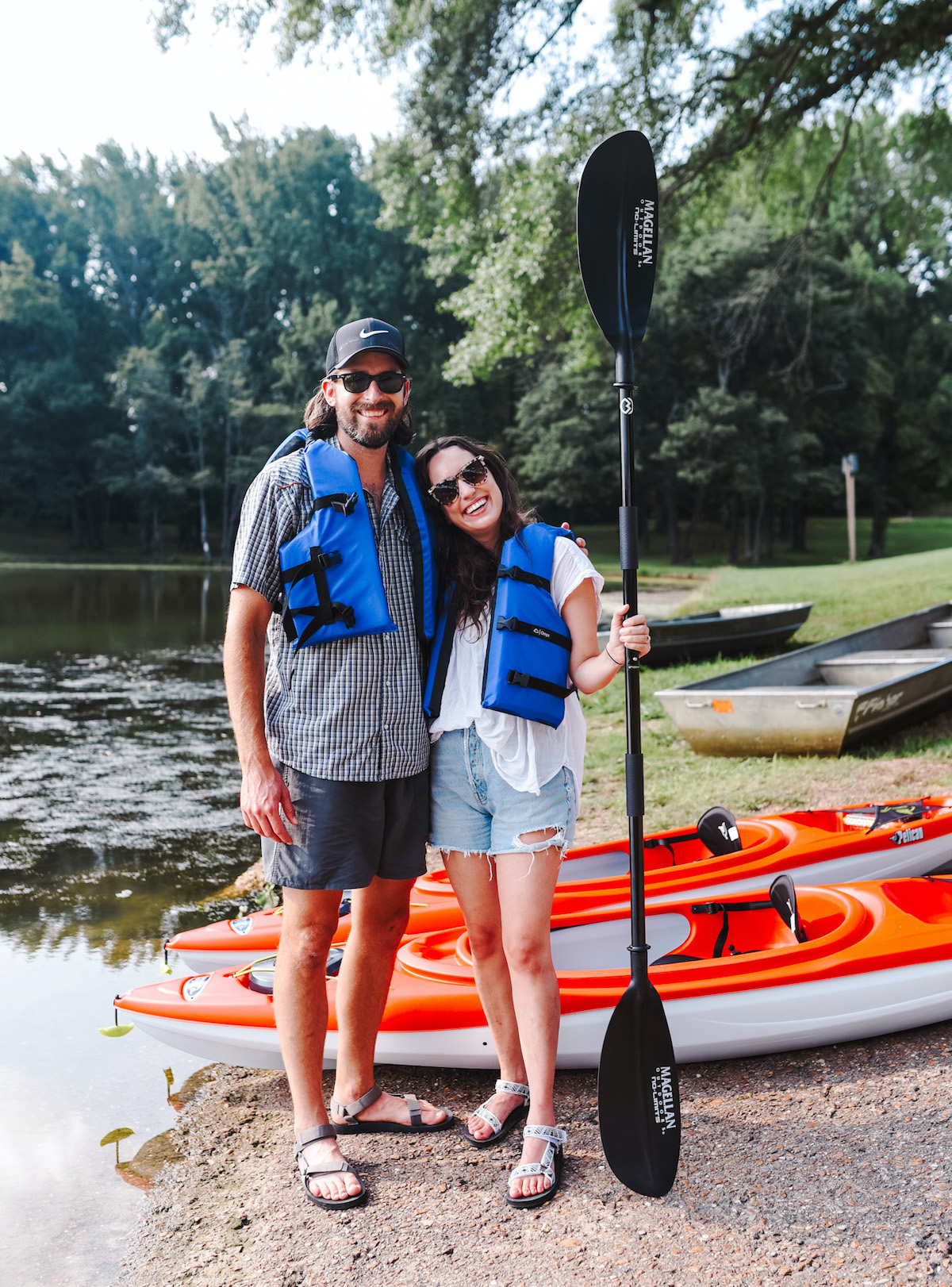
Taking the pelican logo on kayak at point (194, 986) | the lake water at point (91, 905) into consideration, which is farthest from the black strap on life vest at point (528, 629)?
the lake water at point (91, 905)

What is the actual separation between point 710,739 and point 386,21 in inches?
345

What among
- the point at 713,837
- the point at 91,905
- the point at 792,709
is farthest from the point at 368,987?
the point at 792,709

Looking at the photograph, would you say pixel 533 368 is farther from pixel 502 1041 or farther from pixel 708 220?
pixel 502 1041

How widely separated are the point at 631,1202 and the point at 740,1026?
0.70 metres

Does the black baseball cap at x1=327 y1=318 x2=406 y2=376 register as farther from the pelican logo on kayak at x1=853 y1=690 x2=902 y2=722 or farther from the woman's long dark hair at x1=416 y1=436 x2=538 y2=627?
the pelican logo on kayak at x1=853 y1=690 x2=902 y2=722

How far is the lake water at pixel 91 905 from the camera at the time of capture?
2691mm

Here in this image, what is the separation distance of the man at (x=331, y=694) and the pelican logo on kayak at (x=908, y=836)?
234cm

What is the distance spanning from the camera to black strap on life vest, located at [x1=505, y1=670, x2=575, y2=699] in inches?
88.4

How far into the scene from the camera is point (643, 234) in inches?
105

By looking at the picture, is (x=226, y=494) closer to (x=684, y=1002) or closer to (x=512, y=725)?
(x=684, y=1002)

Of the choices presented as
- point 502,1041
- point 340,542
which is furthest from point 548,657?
point 502,1041

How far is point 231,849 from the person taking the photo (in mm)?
5703

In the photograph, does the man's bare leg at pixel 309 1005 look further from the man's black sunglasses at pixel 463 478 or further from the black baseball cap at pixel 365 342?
the black baseball cap at pixel 365 342

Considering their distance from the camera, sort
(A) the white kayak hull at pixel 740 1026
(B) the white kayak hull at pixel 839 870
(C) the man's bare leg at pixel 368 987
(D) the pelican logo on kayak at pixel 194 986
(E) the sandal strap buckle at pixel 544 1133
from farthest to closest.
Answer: (B) the white kayak hull at pixel 839 870 < (D) the pelican logo on kayak at pixel 194 986 < (A) the white kayak hull at pixel 740 1026 < (C) the man's bare leg at pixel 368 987 < (E) the sandal strap buckle at pixel 544 1133
